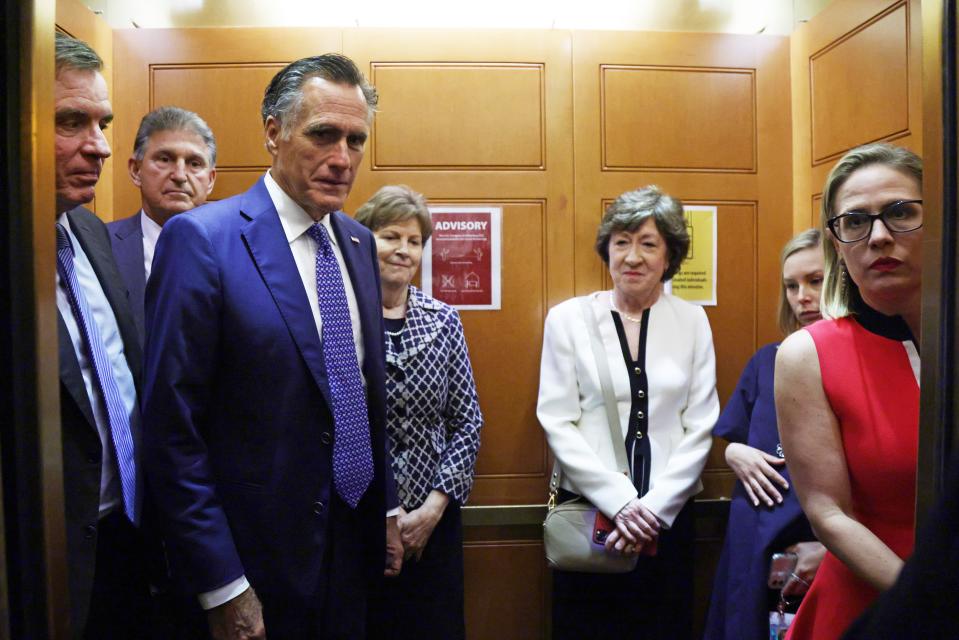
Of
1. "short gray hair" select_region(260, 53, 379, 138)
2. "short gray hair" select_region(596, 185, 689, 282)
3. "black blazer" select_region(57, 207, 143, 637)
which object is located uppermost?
"short gray hair" select_region(260, 53, 379, 138)

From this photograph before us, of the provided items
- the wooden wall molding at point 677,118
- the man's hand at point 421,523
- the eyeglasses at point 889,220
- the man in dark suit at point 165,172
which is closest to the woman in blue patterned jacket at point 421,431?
the man's hand at point 421,523

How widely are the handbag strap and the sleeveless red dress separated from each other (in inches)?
52.7

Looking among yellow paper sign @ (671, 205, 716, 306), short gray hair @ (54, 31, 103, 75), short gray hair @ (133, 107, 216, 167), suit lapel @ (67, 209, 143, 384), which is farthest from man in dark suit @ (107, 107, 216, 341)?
yellow paper sign @ (671, 205, 716, 306)

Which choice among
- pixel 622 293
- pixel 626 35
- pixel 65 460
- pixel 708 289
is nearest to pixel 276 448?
pixel 65 460

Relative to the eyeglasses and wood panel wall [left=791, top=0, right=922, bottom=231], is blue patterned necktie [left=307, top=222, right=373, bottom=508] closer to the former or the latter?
the eyeglasses

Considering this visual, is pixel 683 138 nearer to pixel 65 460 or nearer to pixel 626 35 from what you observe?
pixel 626 35

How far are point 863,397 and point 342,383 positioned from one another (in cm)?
104

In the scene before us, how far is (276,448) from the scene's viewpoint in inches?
58.8

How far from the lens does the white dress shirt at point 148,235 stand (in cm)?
226

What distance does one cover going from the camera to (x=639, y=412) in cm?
263

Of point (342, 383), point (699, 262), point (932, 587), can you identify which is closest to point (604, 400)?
point (699, 262)

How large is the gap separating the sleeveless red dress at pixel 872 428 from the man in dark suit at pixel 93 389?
4.48 feet

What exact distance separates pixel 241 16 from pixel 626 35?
1560mm

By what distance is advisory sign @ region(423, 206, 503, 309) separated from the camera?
2.93 m
